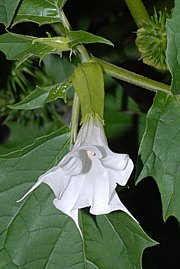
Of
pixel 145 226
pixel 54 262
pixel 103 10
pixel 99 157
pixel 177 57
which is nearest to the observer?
pixel 99 157

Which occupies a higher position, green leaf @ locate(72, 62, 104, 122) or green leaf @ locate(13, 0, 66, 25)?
green leaf @ locate(13, 0, 66, 25)

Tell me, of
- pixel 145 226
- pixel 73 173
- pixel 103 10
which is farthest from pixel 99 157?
pixel 103 10

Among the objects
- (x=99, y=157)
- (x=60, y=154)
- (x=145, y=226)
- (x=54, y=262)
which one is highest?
(x=99, y=157)

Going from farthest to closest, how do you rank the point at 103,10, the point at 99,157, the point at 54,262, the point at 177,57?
the point at 103,10 < the point at 54,262 < the point at 177,57 < the point at 99,157

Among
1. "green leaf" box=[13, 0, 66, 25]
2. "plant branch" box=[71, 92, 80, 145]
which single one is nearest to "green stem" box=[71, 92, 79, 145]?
"plant branch" box=[71, 92, 80, 145]

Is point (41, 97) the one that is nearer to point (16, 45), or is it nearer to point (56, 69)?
point (16, 45)

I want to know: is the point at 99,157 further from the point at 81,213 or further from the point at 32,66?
the point at 32,66

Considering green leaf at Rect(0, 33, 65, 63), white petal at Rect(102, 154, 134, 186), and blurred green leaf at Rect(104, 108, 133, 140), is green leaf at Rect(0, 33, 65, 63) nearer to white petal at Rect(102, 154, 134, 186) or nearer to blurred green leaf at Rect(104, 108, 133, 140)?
white petal at Rect(102, 154, 134, 186)

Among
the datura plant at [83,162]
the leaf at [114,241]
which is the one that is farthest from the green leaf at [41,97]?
the leaf at [114,241]
